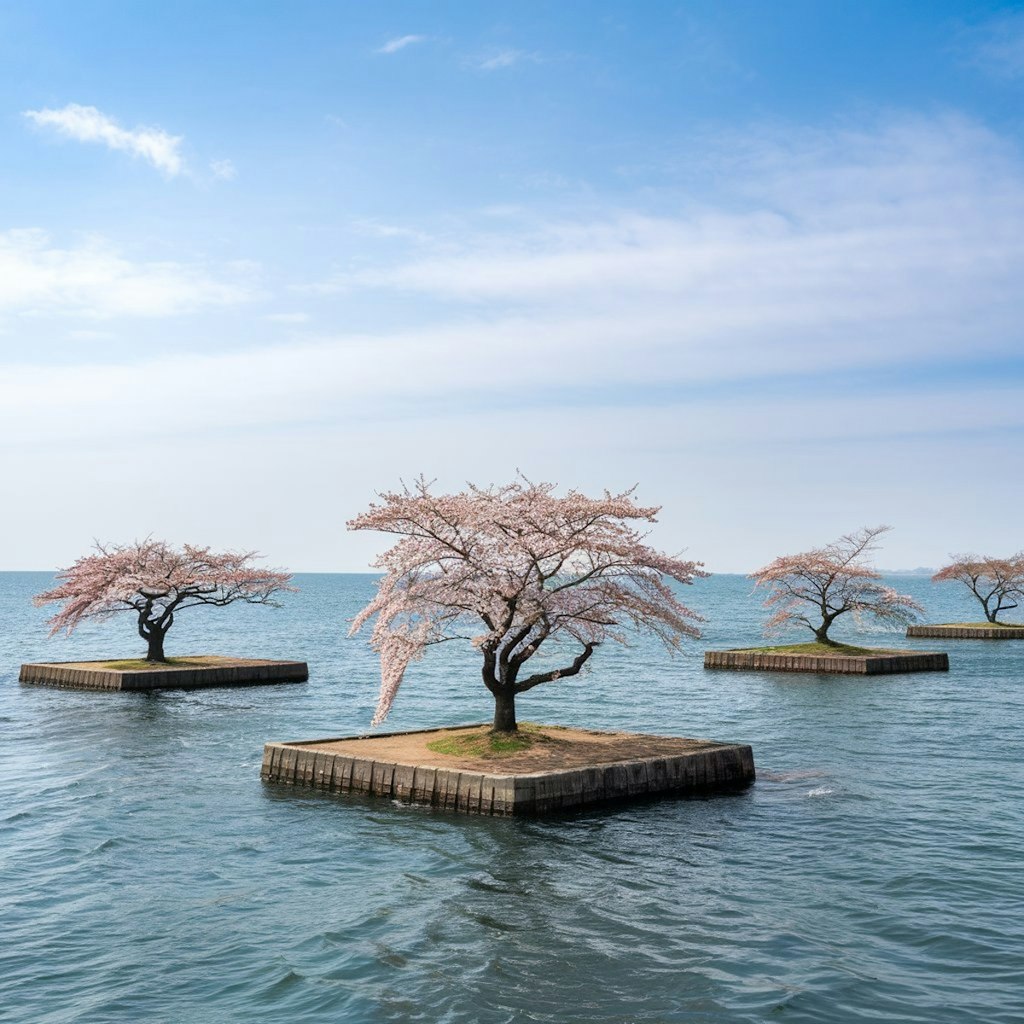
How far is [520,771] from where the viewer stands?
27.5 meters

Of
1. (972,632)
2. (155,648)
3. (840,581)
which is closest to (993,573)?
(972,632)

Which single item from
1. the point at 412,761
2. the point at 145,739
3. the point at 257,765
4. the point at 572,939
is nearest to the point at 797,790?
the point at 412,761

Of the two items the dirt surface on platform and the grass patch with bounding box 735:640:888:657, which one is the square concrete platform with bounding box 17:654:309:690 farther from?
the grass patch with bounding box 735:640:888:657

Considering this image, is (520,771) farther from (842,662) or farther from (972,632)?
(972,632)

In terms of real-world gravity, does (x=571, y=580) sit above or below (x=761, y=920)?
above

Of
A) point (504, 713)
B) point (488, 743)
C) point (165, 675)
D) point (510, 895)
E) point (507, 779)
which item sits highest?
point (504, 713)

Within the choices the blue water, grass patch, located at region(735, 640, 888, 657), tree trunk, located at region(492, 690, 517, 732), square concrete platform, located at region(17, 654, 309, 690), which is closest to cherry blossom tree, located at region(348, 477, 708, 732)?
tree trunk, located at region(492, 690, 517, 732)

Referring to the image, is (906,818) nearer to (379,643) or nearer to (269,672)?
(379,643)

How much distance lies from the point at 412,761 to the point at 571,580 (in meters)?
7.08

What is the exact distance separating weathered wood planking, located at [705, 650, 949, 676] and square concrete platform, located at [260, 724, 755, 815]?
32.2 m

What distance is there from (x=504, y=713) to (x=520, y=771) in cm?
446

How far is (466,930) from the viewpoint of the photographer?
19.2 meters

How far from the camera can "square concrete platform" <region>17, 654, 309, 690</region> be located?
176 ft

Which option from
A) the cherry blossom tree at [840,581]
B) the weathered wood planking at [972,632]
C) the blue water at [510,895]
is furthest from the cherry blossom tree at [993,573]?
the blue water at [510,895]
